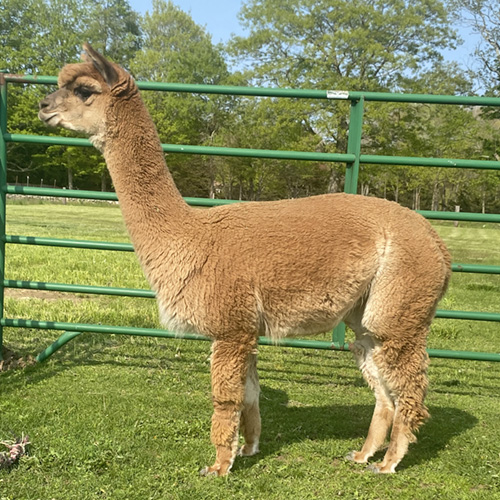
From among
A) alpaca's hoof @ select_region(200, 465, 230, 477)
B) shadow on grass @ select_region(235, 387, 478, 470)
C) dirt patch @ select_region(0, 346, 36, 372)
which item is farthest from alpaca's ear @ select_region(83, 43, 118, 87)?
dirt patch @ select_region(0, 346, 36, 372)

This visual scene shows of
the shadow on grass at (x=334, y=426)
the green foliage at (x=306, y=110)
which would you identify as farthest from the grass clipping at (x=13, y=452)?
Answer: the green foliage at (x=306, y=110)

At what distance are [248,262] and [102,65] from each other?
4.44 feet

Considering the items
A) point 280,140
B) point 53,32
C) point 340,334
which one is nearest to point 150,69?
point 53,32

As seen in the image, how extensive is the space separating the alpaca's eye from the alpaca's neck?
0.17m

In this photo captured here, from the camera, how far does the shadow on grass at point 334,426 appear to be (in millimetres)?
3396

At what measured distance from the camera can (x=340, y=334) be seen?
4352mm

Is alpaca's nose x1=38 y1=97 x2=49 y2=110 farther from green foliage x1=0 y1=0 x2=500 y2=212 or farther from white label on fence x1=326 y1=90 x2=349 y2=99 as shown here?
green foliage x1=0 y1=0 x2=500 y2=212

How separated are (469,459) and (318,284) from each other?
5.24ft

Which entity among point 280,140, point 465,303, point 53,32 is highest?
point 53,32

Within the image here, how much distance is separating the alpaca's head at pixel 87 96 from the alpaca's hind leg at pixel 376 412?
2.11 m

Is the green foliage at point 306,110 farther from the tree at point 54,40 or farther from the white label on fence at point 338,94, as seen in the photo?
the white label on fence at point 338,94

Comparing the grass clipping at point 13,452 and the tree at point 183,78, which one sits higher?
the tree at point 183,78

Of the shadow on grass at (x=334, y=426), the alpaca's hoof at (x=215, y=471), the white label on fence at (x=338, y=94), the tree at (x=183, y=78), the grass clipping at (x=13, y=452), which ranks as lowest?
the shadow on grass at (x=334, y=426)

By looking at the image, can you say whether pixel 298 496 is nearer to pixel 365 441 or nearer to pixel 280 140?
pixel 365 441
